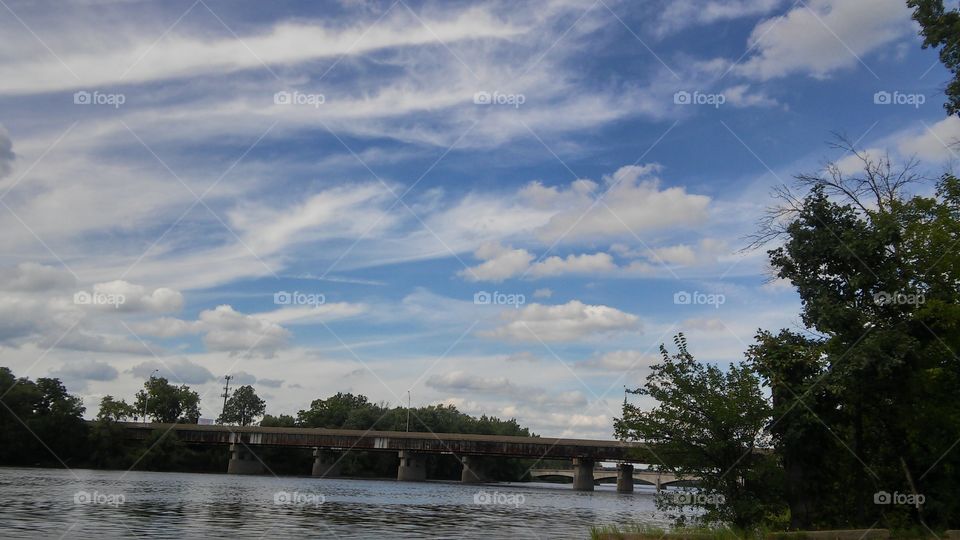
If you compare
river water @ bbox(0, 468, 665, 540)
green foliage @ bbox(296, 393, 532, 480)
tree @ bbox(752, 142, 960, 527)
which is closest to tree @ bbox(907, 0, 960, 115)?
tree @ bbox(752, 142, 960, 527)

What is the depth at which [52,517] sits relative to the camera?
111ft

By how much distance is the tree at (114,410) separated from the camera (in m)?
142

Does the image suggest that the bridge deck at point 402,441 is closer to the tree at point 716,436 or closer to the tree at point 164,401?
the tree at point 164,401

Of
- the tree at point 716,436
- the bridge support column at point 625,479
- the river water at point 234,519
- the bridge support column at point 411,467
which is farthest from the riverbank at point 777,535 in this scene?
the bridge support column at point 625,479

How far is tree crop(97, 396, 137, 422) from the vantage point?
141538 mm

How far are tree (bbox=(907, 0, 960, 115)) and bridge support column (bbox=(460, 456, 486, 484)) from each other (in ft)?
397

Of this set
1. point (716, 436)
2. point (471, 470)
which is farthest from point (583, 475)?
point (716, 436)

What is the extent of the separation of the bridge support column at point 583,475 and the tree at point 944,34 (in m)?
116

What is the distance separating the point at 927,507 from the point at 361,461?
142330 millimetres

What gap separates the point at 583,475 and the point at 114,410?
286 ft

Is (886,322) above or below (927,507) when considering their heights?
above

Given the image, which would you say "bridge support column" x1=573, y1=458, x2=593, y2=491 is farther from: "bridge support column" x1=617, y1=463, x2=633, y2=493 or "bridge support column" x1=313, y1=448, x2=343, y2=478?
"bridge support column" x1=313, y1=448, x2=343, y2=478

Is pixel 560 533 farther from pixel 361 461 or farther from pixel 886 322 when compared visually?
pixel 361 461

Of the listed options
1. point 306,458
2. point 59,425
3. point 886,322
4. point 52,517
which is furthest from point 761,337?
point 306,458
